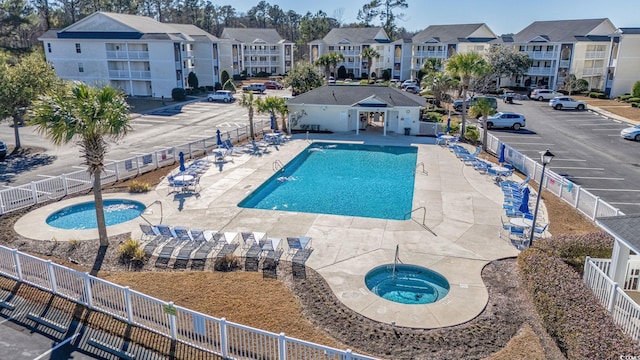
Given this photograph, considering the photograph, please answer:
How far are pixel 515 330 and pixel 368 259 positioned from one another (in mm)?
5298

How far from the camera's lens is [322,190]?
2392 centimetres

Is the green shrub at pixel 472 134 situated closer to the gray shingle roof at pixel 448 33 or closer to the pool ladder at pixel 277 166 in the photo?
the pool ladder at pixel 277 166

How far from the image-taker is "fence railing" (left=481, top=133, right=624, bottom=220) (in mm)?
18425

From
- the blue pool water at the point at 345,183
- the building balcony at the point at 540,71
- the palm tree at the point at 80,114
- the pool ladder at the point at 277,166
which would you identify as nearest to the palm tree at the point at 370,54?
the building balcony at the point at 540,71

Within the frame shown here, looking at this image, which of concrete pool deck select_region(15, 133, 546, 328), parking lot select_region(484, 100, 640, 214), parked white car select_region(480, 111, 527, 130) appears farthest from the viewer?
parked white car select_region(480, 111, 527, 130)

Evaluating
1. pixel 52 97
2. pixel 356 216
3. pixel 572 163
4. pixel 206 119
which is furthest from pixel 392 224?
pixel 206 119

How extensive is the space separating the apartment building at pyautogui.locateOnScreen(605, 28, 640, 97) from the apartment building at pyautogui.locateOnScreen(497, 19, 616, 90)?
Answer: 11.2 ft

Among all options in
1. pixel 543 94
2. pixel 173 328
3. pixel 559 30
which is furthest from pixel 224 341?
pixel 559 30

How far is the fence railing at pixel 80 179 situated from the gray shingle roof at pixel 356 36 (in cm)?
5794

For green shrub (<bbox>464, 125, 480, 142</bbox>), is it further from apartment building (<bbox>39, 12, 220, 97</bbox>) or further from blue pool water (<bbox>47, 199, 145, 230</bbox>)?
apartment building (<bbox>39, 12, 220, 97</bbox>)

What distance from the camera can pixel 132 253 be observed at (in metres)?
15.5

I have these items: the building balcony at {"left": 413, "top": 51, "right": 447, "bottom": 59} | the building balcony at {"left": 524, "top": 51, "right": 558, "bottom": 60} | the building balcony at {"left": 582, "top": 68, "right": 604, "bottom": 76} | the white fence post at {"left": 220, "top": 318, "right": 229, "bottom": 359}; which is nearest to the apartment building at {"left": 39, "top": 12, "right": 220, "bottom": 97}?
the building balcony at {"left": 413, "top": 51, "right": 447, "bottom": 59}

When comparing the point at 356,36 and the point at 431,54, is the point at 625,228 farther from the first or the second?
the point at 356,36

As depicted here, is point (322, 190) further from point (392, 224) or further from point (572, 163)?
point (572, 163)
